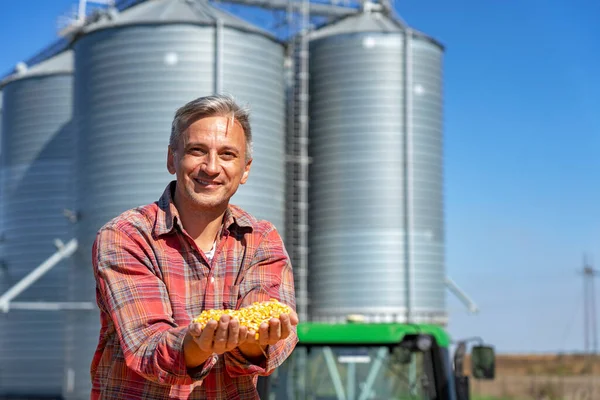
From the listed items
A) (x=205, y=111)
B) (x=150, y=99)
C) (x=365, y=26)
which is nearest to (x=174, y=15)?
(x=150, y=99)

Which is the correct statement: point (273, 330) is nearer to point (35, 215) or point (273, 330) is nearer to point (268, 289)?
point (268, 289)

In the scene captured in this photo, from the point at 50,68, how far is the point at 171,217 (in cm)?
2091

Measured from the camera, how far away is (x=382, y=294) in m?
19.0

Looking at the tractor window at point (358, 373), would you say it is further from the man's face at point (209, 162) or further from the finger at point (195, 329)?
the finger at point (195, 329)

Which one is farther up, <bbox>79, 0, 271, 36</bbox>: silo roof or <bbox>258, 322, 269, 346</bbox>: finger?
<bbox>79, 0, 271, 36</bbox>: silo roof

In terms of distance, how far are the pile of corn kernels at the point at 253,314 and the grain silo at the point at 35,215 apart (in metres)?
18.3

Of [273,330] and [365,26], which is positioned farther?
[365,26]

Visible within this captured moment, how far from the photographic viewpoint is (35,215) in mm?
21188

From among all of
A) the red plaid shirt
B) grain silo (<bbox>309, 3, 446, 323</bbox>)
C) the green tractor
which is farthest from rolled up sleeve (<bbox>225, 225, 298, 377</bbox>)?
grain silo (<bbox>309, 3, 446, 323</bbox>)

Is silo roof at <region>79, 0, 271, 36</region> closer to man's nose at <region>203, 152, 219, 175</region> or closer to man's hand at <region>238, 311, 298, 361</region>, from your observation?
man's nose at <region>203, 152, 219, 175</region>

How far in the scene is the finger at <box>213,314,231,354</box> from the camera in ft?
6.08

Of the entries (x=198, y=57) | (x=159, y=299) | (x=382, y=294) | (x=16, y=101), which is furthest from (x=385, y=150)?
(x=159, y=299)

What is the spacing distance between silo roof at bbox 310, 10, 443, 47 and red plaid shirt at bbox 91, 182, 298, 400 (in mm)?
17968

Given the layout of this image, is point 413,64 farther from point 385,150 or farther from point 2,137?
point 2,137
